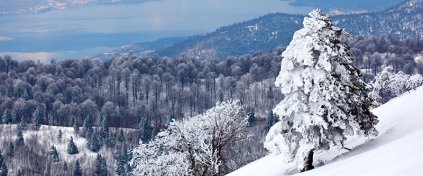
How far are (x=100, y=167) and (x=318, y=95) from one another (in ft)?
555

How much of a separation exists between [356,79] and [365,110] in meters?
1.79

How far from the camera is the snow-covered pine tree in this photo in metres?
28.9

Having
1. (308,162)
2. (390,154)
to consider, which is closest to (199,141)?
(308,162)

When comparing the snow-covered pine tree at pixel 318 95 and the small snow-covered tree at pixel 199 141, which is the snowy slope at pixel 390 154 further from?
the small snow-covered tree at pixel 199 141

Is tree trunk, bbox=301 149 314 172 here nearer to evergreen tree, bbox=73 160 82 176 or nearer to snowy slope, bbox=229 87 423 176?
snowy slope, bbox=229 87 423 176

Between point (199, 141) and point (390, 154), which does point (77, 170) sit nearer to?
point (199, 141)

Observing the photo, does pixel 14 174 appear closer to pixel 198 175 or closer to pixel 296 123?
pixel 198 175

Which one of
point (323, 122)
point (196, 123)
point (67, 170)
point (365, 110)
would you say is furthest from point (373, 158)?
point (67, 170)

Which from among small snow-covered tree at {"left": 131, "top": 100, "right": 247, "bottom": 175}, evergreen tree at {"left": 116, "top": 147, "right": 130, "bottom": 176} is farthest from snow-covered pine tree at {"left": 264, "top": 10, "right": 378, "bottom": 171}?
evergreen tree at {"left": 116, "top": 147, "right": 130, "bottom": 176}

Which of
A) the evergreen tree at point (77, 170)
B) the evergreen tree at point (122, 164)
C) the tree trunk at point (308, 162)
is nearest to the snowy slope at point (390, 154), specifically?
the tree trunk at point (308, 162)

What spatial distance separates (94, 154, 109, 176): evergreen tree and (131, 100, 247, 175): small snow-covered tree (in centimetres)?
13891

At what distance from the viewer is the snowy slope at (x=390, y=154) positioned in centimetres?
1692

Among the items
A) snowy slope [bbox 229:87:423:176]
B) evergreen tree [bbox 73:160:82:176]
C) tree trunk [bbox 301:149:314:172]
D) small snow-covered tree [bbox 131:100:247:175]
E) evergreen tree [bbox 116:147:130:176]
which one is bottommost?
evergreen tree [bbox 73:160:82:176]

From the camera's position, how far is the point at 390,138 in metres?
28.7
